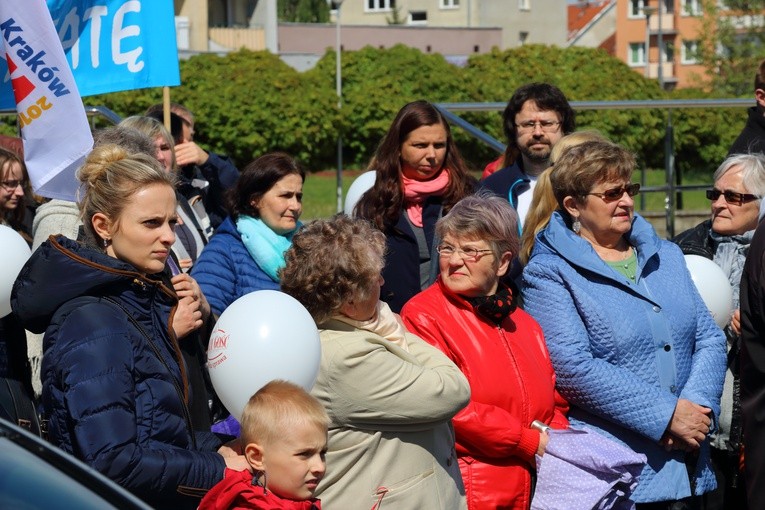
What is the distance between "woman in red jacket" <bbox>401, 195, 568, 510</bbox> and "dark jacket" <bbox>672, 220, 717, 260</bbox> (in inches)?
54.5

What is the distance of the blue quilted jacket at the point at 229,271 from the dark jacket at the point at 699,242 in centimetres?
197

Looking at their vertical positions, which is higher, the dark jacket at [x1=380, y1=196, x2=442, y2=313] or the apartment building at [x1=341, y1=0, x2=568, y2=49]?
the apartment building at [x1=341, y1=0, x2=568, y2=49]

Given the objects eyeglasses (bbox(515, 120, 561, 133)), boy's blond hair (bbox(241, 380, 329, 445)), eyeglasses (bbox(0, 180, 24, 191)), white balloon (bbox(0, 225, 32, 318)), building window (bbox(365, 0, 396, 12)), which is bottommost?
boy's blond hair (bbox(241, 380, 329, 445))

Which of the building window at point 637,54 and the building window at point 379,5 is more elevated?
the building window at point 379,5

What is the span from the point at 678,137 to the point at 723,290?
441 cm

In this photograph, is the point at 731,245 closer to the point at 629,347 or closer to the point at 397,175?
the point at 629,347

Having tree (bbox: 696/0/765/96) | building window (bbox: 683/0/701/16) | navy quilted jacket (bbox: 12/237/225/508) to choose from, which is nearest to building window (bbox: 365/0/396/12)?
building window (bbox: 683/0/701/16)

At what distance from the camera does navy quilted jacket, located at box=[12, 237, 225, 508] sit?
3197 mm

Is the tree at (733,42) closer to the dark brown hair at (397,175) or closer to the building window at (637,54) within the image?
the dark brown hair at (397,175)

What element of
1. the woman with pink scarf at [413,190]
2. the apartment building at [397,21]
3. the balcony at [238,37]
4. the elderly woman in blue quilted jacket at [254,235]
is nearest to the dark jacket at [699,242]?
the woman with pink scarf at [413,190]

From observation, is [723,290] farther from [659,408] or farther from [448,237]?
[448,237]

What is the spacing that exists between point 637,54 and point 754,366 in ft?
230

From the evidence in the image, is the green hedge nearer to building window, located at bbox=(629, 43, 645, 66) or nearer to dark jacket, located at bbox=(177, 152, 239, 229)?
dark jacket, located at bbox=(177, 152, 239, 229)

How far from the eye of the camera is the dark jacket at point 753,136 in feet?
21.1
